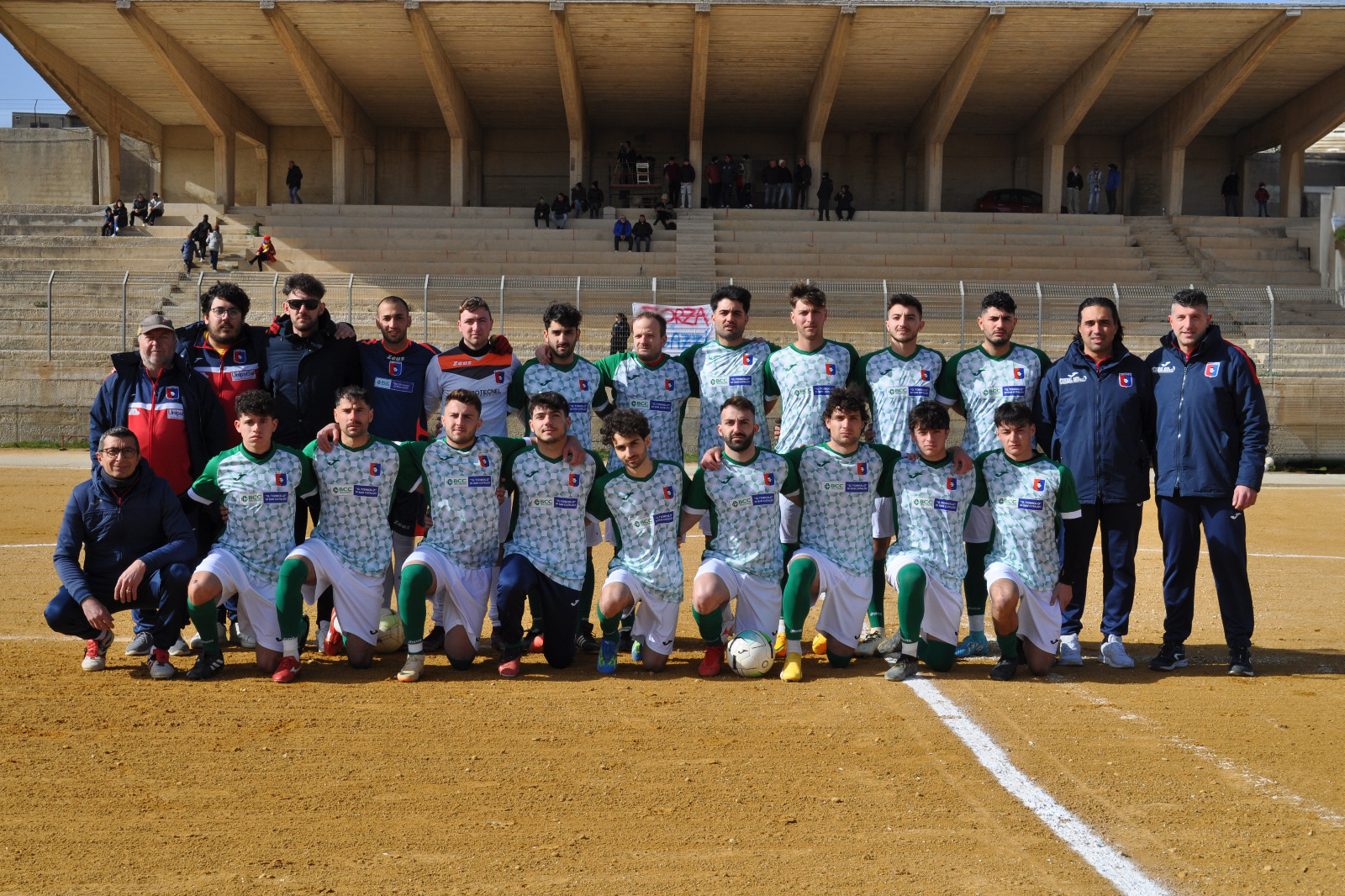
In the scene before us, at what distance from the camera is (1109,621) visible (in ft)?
22.5

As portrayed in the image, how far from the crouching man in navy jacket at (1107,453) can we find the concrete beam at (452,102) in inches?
994

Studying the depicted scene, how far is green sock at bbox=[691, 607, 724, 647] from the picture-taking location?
21.1 feet

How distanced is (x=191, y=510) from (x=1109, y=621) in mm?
6119

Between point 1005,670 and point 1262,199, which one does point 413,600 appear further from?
point 1262,199

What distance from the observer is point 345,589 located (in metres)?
6.50

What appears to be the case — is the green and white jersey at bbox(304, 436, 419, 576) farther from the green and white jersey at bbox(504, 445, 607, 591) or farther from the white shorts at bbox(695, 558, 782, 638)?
the white shorts at bbox(695, 558, 782, 638)

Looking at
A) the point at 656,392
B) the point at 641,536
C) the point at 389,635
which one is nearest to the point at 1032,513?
the point at 641,536

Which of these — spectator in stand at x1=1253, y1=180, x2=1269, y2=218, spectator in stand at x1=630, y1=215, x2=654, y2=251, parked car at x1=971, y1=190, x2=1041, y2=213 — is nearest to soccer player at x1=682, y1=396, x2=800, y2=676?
spectator in stand at x1=630, y1=215, x2=654, y2=251

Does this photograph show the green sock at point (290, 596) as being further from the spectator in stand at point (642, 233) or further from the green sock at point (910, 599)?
the spectator in stand at point (642, 233)

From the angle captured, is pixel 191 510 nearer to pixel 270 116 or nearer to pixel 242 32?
pixel 242 32

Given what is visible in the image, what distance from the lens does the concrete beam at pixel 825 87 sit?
28719 mm

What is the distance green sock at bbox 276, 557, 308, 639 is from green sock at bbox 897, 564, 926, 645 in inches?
143

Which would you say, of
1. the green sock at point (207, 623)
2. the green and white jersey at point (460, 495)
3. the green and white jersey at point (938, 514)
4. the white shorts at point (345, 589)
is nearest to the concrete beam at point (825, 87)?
the green and white jersey at point (938, 514)

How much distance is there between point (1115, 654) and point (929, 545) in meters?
1.41
